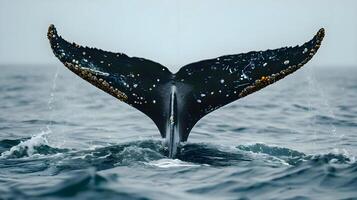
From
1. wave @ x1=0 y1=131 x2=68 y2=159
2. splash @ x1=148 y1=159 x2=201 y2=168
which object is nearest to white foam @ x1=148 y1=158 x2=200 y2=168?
splash @ x1=148 y1=159 x2=201 y2=168

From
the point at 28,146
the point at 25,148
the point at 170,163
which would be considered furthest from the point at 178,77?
the point at 28,146

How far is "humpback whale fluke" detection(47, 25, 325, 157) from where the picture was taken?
284 inches

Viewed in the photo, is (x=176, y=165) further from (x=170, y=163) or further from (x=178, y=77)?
(x=178, y=77)

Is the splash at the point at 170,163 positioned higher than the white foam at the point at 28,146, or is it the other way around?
the white foam at the point at 28,146

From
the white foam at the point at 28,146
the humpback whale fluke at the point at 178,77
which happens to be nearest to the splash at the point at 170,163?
the humpback whale fluke at the point at 178,77

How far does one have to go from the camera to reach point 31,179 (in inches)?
274

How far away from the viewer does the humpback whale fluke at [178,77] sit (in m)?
7.22

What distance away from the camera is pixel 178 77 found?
774cm

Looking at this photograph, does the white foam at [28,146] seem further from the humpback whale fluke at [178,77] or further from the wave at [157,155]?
the humpback whale fluke at [178,77]

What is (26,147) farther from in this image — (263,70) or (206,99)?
(263,70)

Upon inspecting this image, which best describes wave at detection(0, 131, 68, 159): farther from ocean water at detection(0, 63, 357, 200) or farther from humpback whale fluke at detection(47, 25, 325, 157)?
humpback whale fluke at detection(47, 25, 325, 157)

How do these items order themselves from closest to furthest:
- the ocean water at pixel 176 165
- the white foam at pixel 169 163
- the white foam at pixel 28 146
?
the ocean water at pixel 176 165, the white foam at pixel 169 163, the white foam at pixel 28 146

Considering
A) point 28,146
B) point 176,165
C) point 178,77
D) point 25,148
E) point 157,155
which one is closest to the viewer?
point 176,165

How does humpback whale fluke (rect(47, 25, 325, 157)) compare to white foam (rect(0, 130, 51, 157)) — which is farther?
white foam (rect(0, 130, 51, 157))
